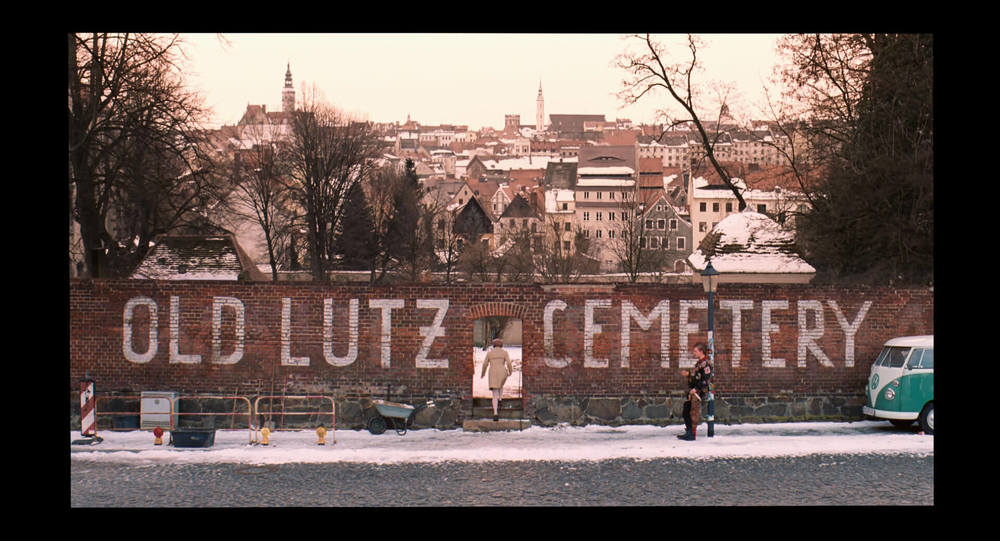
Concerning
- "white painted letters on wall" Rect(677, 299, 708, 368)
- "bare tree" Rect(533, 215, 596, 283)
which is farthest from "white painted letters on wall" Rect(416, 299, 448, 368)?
"bare tree" Rect(533, 215, 596, 283)

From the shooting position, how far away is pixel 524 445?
17.5m

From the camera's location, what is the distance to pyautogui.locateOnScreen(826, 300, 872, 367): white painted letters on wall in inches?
795

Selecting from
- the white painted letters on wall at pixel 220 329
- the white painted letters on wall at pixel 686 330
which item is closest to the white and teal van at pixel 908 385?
the white painted letters on wall at pixel 686 330

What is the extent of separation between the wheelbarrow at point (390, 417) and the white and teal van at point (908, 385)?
9.24 metres

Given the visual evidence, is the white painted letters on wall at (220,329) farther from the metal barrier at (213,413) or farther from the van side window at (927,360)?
the van side window at (927,360)

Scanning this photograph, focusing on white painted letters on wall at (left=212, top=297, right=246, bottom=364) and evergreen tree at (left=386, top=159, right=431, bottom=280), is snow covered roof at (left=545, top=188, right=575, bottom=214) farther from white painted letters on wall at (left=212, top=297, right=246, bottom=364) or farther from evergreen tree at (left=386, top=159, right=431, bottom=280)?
white painted letters on wall at (left=212, top=297, right=246, bottom=364)

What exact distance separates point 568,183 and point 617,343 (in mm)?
115254

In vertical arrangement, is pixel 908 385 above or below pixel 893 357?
below

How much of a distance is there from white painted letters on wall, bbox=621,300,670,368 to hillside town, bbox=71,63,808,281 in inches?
300

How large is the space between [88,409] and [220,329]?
290cm

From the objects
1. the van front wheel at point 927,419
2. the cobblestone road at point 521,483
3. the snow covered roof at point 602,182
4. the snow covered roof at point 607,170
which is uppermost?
the snow covered roof at point 607,170

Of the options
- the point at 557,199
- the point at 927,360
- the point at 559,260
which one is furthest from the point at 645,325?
the point at 557,199

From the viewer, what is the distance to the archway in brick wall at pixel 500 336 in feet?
64.6

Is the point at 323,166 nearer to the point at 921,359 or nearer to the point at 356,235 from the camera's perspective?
the point at 356,235
